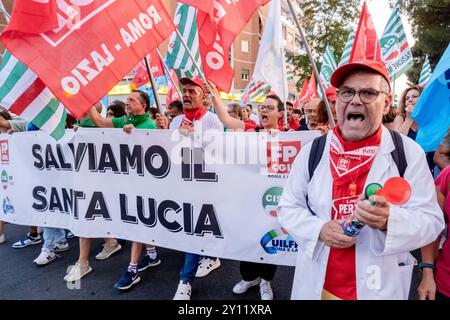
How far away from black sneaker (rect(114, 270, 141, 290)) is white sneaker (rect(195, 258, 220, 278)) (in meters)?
0.69

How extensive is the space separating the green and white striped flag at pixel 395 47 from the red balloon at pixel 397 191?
5.06 m

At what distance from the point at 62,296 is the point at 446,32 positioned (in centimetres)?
1862

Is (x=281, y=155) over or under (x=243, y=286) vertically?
over

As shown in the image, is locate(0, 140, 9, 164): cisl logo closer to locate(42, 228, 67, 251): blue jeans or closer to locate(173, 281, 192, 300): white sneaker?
locate(42, 228, 67, 251): blue jeans

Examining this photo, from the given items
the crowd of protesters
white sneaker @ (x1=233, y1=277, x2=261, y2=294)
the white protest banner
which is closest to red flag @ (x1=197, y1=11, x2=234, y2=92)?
the crowd of protesters

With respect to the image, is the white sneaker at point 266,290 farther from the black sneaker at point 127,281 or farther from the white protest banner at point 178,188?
the black sneaker at point 127,281

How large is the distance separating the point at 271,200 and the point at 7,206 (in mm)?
3570


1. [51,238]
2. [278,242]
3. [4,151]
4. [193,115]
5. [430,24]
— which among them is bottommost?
[51,238]

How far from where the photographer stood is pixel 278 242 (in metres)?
2.77

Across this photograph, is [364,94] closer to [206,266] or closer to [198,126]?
[198,126]

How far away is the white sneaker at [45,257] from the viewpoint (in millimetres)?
3859

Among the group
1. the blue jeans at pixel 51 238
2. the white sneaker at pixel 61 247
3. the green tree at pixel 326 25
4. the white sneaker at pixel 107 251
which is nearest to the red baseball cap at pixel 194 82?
the white sneaker at pixel 107 251

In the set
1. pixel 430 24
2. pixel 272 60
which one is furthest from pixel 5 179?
pixel 430 24

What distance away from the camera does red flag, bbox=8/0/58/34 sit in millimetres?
2459
